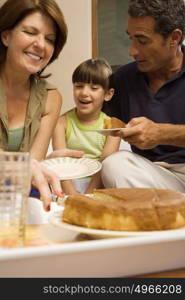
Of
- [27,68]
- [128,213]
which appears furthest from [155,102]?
[128,213]

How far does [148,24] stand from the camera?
2133 mm

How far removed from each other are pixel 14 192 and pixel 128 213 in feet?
0.60

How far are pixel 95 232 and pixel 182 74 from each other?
5.17ft

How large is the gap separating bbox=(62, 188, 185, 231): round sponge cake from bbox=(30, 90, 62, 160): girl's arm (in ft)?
4.21

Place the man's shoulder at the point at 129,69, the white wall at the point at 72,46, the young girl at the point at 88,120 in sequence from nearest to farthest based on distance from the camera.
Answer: the man's shoulder at the point at 129,69 < the young girl at the point at 88,120 < the white wall at the point at 72,46

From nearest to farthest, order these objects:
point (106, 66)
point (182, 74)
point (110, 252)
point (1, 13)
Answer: point (110, 252)
point (1, 13)
point (182, 74)
point (106, 66)

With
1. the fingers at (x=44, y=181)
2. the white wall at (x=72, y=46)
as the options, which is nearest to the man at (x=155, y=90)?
the fingers at (x=44, y=181)

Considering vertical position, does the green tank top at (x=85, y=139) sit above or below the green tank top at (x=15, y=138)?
below

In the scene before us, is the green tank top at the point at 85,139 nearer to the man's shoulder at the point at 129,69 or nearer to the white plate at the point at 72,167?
the man's shoulder at the point at 129,69

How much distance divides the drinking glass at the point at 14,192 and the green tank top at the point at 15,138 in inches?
50.1

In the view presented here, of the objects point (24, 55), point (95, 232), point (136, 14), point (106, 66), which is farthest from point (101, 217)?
point (106, 66)

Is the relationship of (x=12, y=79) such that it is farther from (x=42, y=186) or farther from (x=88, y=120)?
(x=42, y=186)

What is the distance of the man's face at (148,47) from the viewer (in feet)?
6.97

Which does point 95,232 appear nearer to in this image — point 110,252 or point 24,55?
point 110,252
